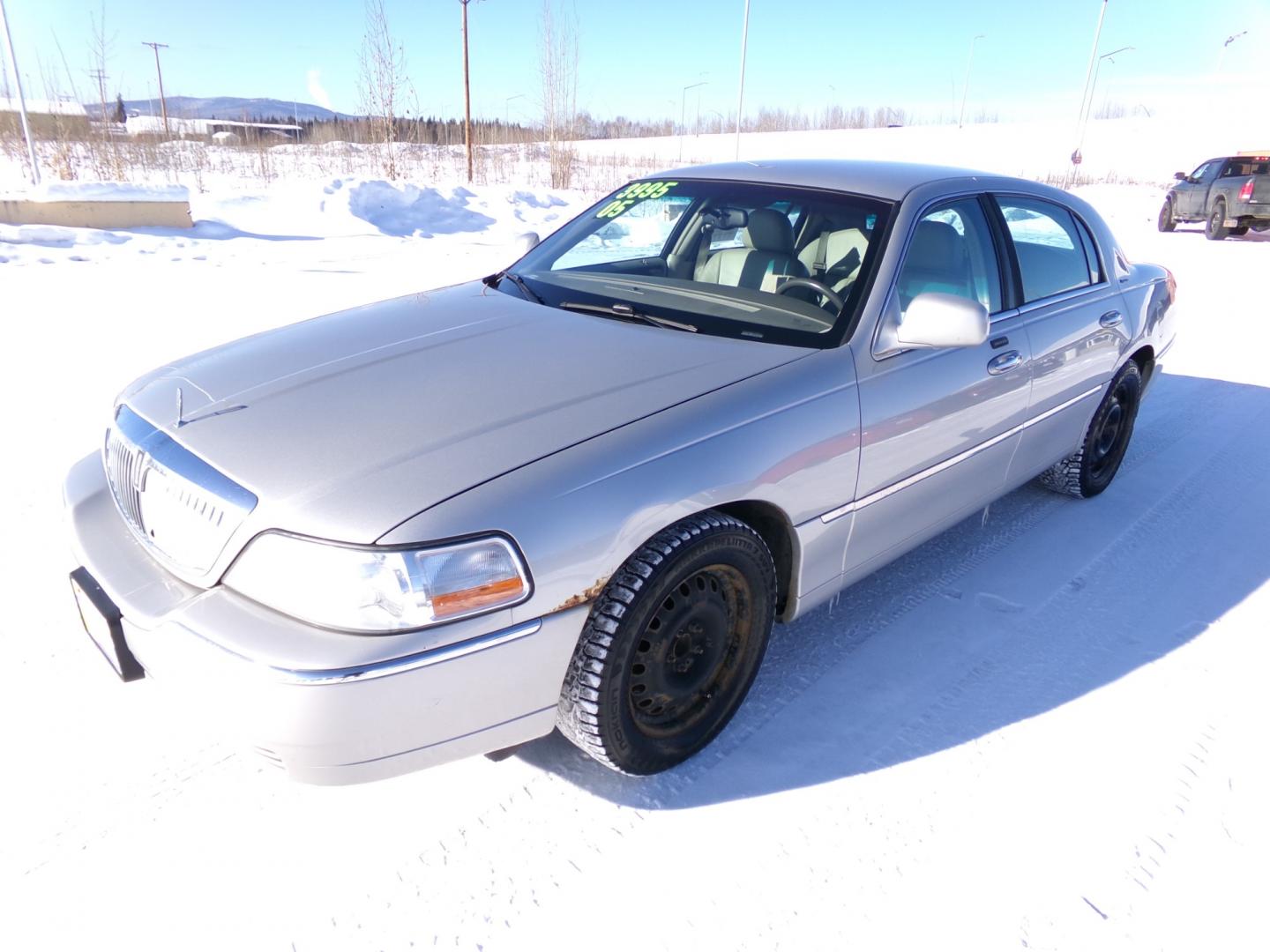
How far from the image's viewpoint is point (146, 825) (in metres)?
2.08

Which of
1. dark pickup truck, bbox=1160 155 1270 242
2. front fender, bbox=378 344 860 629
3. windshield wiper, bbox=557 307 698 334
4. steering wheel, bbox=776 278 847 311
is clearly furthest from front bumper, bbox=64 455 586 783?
dark pickup truck, bbox=1160 155 1270 242

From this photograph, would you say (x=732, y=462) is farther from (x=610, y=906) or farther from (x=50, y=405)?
(x=50, y=405)

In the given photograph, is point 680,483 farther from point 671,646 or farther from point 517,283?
point 517,283

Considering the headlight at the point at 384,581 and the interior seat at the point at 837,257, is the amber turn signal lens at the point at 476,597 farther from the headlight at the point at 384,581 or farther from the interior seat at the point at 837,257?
the interior seat at the point at 837,257

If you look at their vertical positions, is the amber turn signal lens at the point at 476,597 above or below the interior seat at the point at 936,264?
below

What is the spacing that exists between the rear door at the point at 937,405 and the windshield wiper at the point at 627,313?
58 centimetres

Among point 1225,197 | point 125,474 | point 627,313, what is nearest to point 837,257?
point 627,313

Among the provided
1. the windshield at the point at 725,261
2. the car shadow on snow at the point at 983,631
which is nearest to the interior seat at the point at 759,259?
the windshield at the point at 725,261

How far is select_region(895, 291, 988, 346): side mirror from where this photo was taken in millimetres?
2535

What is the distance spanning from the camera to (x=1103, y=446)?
169 inches

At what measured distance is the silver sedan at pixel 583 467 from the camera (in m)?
1.76

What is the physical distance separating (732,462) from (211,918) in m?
1.60

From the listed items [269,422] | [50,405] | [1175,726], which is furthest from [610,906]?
[50,405]

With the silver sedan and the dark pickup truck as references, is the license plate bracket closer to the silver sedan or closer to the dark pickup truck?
the silver sedan
